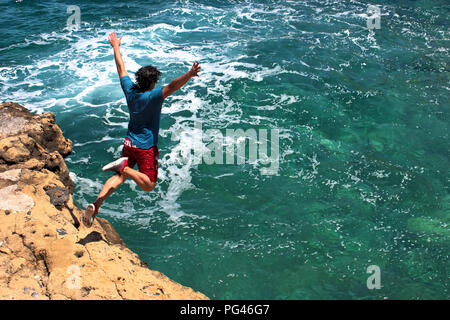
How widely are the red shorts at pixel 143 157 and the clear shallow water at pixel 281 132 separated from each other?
1.59m

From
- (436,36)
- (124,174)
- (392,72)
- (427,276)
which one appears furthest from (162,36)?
(427,276)

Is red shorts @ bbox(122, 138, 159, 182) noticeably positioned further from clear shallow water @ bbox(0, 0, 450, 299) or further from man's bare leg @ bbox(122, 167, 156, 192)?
clear shallow water @ bbox(0, 0, 450, 299)

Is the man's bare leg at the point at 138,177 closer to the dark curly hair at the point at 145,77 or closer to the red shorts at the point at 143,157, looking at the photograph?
the red shorts at the point at 143,157

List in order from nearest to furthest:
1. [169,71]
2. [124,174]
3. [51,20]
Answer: [124,174] → [169,71] → [51,20]

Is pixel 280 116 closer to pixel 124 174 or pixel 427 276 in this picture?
pixel 427 276

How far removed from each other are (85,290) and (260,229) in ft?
10.1

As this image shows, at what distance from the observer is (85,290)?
3273mm

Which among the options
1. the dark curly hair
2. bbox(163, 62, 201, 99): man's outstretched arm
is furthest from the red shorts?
bbox(163, 62, 201, 99): man's outstretched arm

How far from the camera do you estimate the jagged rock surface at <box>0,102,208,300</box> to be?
3275 mm

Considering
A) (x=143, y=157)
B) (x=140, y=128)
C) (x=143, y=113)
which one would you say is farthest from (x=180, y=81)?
(x=143, y=157)

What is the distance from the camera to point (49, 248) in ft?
11.7

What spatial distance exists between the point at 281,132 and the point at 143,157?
448cm

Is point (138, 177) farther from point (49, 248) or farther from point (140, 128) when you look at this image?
point (49, 248)

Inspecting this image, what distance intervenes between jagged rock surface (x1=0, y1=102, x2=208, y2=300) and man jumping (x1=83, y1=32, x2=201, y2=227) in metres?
0.39
